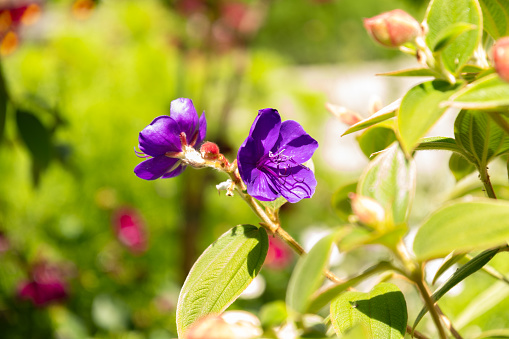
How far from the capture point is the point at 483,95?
0.28m

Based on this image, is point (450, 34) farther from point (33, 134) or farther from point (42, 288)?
point (42, 288)

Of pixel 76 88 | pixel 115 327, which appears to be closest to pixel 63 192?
pixel 76 88

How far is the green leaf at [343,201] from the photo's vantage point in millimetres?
473

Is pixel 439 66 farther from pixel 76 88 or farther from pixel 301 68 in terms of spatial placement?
pixel 301 68

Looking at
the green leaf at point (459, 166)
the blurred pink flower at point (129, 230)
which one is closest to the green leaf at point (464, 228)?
the green leaf at point (459, 166)

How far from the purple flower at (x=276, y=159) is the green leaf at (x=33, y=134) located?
1.34 feet

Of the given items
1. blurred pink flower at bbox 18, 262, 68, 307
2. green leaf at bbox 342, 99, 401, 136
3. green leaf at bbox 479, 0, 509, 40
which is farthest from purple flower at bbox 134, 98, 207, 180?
blurred pink flower at bbox 18, 262, 68, 307

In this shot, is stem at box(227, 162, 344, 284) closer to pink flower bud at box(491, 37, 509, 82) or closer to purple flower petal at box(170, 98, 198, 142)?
purple flower petal at box(170, 98, 198, 142)

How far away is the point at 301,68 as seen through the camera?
362cm

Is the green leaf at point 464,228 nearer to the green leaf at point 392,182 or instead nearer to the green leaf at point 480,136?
the green leaf at point 392,182

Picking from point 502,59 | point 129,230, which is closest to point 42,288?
point 129,230

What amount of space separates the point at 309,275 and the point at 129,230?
4.35 ft

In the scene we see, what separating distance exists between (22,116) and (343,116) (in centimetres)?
45

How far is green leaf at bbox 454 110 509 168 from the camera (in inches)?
14.8
